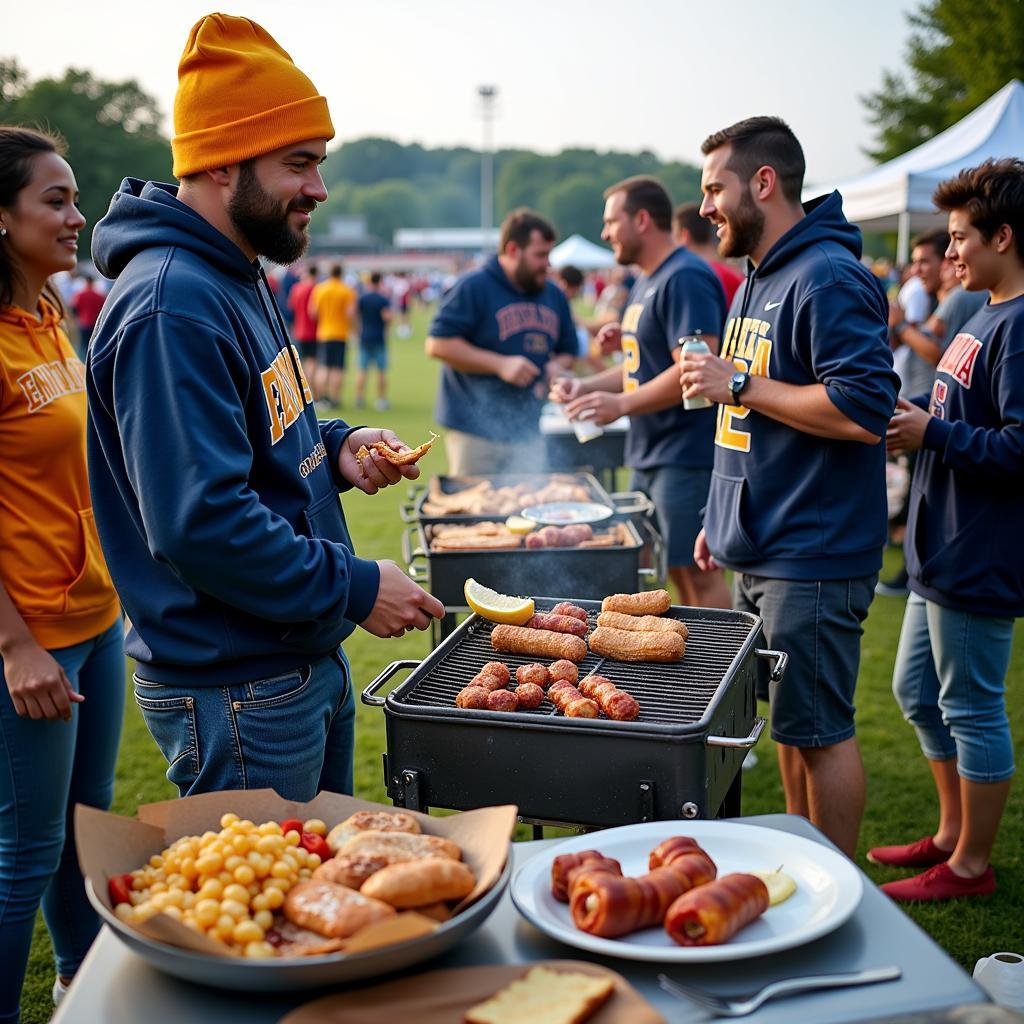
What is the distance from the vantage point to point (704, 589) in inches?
233

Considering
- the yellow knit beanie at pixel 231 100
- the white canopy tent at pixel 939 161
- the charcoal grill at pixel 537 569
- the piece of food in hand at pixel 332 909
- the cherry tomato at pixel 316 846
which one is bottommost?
the charcoal grill at pixel 537 569

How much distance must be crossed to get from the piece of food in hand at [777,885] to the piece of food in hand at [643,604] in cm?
135

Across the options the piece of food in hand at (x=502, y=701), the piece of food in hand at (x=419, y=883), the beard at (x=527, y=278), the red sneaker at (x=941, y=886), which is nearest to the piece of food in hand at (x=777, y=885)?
the piece of food in hand at (x=419, y=883)

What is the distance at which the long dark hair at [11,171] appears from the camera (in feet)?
9.70

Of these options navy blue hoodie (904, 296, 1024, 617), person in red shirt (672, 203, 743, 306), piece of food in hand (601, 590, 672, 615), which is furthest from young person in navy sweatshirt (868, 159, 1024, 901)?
person in red shirt (672, 203, 743, 306)

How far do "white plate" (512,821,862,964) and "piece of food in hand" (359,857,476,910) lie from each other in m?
0.13

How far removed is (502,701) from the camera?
244 cm

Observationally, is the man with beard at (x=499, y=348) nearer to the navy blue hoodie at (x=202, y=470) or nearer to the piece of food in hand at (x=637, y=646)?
the piece of food in hand at (x=637, y=646)

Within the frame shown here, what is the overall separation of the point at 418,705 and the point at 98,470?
36.0 inches

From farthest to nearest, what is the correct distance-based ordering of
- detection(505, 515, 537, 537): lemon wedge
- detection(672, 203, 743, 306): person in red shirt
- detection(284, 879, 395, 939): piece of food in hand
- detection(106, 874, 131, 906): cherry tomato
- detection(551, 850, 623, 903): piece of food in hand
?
detection(672, 203, 743, 306): person in red shirt, detection(505, 515, 537, 537): lemon wedge, detection(551, 850, 623, 903): piece of food in hand, detection(106, 874, 131, 906): cherry tomato, detection(284, 879, 395, 939): piece of food in hand

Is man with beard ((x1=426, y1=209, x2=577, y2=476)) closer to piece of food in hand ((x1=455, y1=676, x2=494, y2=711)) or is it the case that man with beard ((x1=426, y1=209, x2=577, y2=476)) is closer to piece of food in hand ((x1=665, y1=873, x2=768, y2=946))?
piece of food in hand ((x1=455, y1=676, x2=494, y2=711))

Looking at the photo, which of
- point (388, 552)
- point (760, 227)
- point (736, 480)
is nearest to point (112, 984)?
point (736, 480)

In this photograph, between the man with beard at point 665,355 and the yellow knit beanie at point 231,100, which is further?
the man with beard at point 665,355

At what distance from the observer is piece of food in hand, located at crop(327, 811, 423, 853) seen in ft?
5.79
